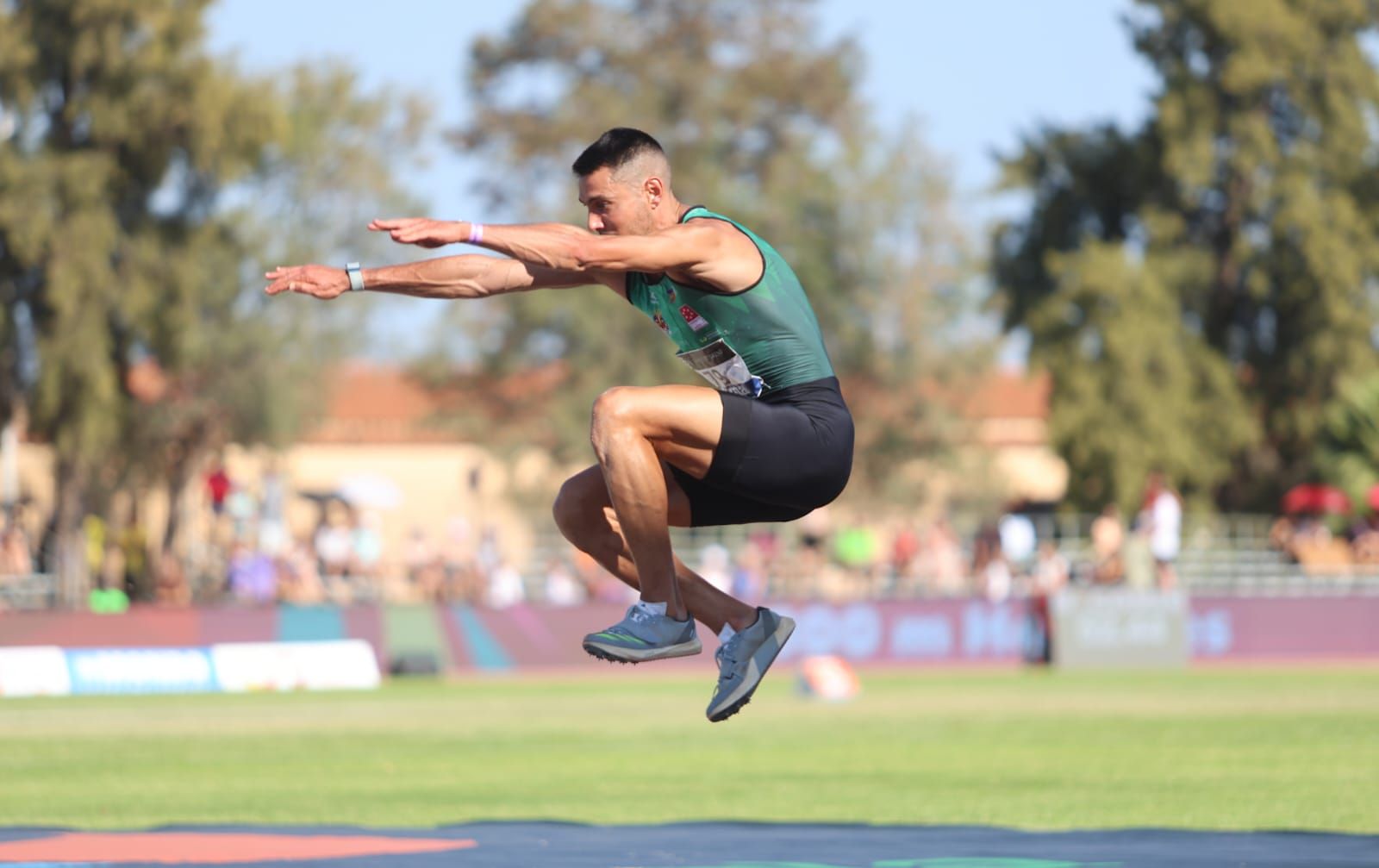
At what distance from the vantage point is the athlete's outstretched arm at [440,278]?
21.5 ft

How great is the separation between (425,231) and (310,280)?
17.1 inches

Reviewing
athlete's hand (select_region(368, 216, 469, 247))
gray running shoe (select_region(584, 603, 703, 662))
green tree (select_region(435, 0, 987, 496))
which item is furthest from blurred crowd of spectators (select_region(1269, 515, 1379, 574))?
athlete's hand (select_region(368, 216, 469, 247))

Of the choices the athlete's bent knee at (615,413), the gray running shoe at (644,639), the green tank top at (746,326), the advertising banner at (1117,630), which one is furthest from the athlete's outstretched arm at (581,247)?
the advertising banner at (1117,630)

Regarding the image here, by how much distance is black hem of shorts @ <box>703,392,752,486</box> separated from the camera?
6961mm

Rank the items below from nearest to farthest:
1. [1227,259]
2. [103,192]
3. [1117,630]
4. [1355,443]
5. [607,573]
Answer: [607,573], [1117,630], [103,192], [1355,443], [1227,259]

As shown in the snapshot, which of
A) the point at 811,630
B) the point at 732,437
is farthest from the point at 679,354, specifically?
the point at 811,630

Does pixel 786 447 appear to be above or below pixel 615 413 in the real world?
below

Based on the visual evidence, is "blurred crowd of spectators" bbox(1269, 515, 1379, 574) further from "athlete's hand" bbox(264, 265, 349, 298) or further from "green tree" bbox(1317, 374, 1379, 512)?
"athlete's hand" bbox(264, 265, 349, 298)

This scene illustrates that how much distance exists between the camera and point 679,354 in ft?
23.4

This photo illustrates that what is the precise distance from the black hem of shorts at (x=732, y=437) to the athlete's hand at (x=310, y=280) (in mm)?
1417

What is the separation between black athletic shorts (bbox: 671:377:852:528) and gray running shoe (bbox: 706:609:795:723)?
1.82ft

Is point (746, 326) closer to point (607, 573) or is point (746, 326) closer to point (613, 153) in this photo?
point (613, 153)

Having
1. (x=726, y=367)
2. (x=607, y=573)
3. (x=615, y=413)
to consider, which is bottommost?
(x=607, y=573)

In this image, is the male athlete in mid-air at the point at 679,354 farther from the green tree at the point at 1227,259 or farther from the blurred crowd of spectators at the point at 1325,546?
the green tree at the point at 1227,259
